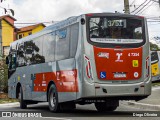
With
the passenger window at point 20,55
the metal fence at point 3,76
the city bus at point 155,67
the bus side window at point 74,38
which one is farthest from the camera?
the city bus at point 155,67

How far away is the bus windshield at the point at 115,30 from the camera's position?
46.1ft

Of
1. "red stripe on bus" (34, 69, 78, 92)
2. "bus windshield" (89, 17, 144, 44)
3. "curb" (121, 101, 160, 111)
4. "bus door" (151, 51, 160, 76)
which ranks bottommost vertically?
"curb" (121, 101, 160, 111)

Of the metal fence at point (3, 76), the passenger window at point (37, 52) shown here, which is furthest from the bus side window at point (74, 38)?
the metal fence at point (3, 76)

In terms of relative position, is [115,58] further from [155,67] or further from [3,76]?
[155,67]

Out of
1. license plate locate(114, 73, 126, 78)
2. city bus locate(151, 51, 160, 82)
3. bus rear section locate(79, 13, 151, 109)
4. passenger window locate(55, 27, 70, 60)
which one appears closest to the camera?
bus rear section locate(79, 13, 151, 109)

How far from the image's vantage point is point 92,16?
14031mm

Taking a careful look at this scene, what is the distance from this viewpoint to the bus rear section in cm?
1380

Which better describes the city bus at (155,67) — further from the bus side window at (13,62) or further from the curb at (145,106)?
the bus side window at (13,62)

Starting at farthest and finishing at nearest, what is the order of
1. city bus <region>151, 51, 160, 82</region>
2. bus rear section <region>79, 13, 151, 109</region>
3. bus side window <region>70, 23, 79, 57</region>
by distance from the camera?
city bus <region>151, 51, 160, 82</region>, bus side window <region>70, 23, 79, 57</region>, bus rear section <region>79, 13, 151, 109</region>

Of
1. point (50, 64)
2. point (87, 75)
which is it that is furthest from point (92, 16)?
point (50, 64)

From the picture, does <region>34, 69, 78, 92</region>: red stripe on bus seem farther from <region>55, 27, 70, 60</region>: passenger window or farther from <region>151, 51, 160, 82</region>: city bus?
<region>151, 51, 160, 82</region>: city bus

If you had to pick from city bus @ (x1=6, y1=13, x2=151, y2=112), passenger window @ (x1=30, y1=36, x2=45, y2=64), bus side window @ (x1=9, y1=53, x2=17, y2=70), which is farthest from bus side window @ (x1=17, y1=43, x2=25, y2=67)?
city bus @ (x1=6, y1=13, x2=151, y2=112)

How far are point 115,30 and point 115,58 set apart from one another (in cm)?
99

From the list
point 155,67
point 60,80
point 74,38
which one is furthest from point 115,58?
point 155,67
